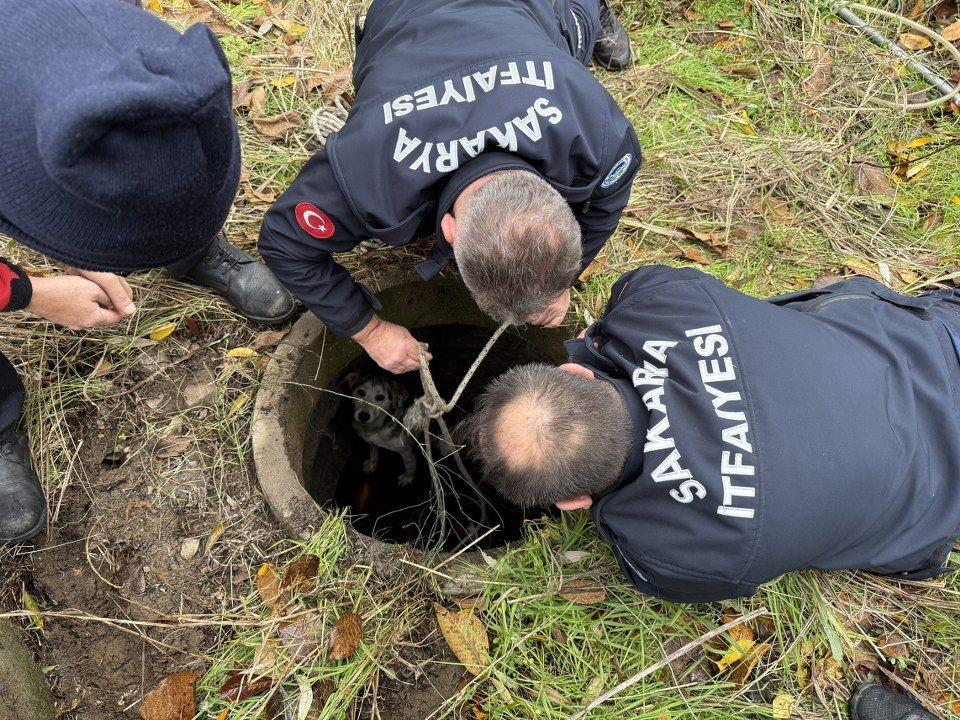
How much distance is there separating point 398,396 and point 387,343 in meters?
0.86

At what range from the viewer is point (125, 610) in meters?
1.86

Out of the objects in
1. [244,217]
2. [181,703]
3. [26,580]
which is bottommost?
[181,703]

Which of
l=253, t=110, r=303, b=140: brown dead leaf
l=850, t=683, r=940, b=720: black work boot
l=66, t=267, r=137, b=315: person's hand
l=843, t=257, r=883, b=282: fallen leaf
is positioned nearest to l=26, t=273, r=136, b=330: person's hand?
l=66, t=267, r=137, b=315: person's hand

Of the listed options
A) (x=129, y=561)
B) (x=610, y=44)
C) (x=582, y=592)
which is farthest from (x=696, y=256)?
(x=129, y=561)

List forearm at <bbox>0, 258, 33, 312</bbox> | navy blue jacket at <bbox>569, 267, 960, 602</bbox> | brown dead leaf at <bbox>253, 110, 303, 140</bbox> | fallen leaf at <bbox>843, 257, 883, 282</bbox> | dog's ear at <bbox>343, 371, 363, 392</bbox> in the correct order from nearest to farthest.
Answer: navy blue jacket at <bbox>569, 267, 960, 602</bbox>
forearm at <bbox>0, 258, 33, 312</bbox>
fallen leaf at <bbox>843, 257, 883, 282</bbox>
brown dead leaf at <bbox>253, 110, 303, 140</bbox>
dog's ear at <bbox>343, 371, 363, 392</bbox>

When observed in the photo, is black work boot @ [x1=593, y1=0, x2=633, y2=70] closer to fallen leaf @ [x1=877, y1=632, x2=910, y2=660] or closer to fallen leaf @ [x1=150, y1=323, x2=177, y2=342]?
fallen leaf @ [x1=150, y1=323, x2=177, y2=342]

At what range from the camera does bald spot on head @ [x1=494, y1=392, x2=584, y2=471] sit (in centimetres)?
163

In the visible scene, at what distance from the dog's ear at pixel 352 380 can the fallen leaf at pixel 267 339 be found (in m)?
0.65

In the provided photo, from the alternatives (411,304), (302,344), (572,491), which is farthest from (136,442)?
(572,491)

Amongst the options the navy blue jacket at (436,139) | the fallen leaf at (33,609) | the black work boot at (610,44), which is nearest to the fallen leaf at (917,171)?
the black work boot at (610,44)

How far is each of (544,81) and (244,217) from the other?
1472mm

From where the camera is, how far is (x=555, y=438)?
164 centimetres

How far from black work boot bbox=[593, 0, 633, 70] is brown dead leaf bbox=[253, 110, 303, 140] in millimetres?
1743

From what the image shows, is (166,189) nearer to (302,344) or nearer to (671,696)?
(302,344)
